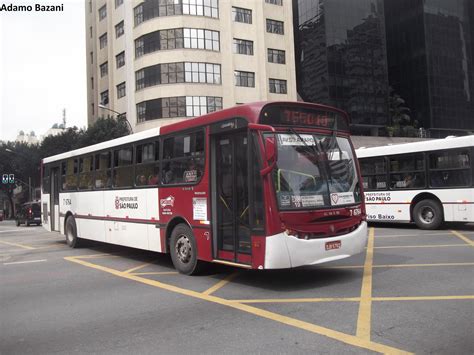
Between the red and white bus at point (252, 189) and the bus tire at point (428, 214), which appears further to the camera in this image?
the bus tire at point (428, 214)

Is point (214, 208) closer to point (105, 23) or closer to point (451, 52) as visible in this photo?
point (105, 23)

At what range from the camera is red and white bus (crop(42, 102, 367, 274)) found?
7.06m

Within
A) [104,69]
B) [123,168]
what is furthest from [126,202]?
[104,69]

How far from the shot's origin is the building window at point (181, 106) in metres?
41.4

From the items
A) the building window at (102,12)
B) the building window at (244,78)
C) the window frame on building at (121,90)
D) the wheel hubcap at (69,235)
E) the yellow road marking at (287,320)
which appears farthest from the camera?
the building window at (102,12)

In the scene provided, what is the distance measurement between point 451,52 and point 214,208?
7987cm

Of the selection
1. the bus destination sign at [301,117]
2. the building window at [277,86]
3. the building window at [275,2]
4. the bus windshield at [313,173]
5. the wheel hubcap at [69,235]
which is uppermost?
the building window at [275,2]

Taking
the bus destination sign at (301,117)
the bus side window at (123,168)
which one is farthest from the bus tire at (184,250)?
the bus destination sign at (301,117)

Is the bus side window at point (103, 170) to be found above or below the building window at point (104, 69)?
below

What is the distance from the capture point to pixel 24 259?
1217cm

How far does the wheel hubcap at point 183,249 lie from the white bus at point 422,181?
958 centimetres

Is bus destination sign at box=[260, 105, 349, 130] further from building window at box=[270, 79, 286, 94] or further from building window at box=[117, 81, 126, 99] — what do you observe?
building window at box=[117, 81, 126, 99]

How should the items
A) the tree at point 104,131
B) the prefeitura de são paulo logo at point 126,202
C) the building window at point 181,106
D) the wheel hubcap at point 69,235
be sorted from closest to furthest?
1. the prefeitura de são paulo logo at point 126,202
2. the wheel hubcap at point 69,235
3. the tree at point 104,131
4. the building window at point 181,106

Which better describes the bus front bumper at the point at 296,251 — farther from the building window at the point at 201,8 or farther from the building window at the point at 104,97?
the building window at the point at 104,97
